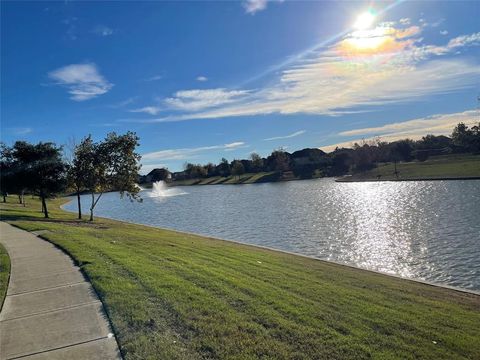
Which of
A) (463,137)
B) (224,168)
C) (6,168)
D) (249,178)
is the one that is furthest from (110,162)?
(224,168)

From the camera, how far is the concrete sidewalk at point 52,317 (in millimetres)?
5508

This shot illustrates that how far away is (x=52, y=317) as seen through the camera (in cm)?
669

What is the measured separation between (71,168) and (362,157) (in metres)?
117

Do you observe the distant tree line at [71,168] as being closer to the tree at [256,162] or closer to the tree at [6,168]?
the tree at [6,168]

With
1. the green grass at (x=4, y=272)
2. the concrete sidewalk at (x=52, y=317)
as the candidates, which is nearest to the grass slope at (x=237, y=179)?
the green grass at (x=4, y=272)

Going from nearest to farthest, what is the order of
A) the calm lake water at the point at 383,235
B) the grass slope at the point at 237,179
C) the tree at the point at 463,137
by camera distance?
the calm lake water at the point at 383,235, the tree at the point at 463,137, the grass slope at the point at 237,179

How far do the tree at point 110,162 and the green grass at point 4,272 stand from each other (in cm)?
1872

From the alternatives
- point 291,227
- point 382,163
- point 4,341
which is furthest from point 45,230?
point 382,163

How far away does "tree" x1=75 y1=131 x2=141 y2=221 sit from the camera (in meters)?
31.0

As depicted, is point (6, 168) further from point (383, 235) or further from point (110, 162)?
point (383, 235)

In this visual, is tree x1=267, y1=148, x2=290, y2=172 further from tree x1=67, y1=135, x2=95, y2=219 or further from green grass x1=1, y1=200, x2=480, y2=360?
green grass x1=1, y1=200, x2=480, y2=360

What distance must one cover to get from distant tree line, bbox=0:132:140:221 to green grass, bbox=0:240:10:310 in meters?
18.3

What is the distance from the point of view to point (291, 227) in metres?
29.0

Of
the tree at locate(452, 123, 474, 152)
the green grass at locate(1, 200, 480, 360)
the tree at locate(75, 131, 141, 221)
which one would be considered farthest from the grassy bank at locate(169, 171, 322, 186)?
the green grass at locate(1, 200, 480, 360)
